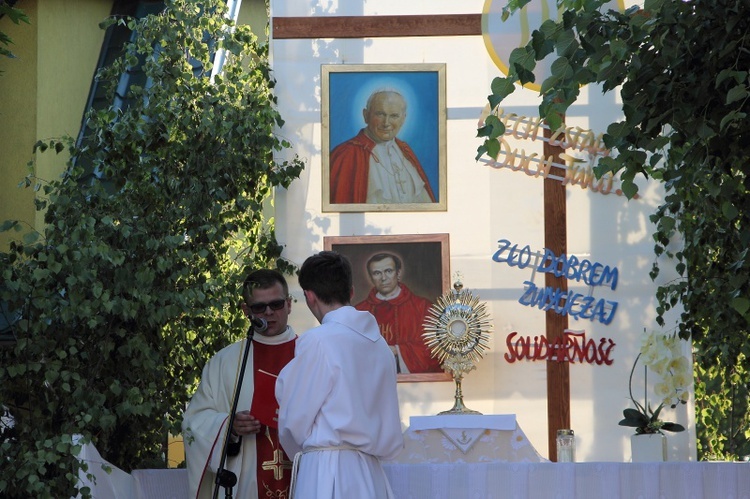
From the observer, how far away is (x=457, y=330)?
7.85m

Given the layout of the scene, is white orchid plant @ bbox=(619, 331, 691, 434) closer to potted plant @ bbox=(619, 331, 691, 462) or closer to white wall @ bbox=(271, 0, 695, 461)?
potted plant @ bbox=(619, 331, 691, 462)

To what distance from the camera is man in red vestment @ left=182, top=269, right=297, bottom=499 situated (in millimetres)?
5156

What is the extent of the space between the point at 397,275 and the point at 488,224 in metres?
0.70

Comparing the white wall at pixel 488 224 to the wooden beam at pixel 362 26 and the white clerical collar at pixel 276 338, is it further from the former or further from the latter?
the white clerical collar at pixel 276 338

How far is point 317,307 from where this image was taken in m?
4.44

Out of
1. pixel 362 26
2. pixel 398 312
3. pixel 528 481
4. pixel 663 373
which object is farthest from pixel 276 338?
pixel 362 26

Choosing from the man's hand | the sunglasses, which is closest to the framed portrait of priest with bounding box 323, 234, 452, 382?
the sunglasses

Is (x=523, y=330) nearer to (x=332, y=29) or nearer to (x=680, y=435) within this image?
(x=680, y=435)

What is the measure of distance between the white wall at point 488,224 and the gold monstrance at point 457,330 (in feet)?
0.40

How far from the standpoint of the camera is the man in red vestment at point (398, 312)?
791 centimetres

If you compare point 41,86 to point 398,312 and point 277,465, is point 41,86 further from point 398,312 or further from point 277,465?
point 277,465

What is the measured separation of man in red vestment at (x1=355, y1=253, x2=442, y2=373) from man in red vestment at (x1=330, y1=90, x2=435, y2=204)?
0.43m

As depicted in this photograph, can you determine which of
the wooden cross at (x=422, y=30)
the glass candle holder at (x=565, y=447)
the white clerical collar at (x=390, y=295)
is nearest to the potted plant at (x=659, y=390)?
the glass candle holder at (x=565, y=447)

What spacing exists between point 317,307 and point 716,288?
3.08 meters
